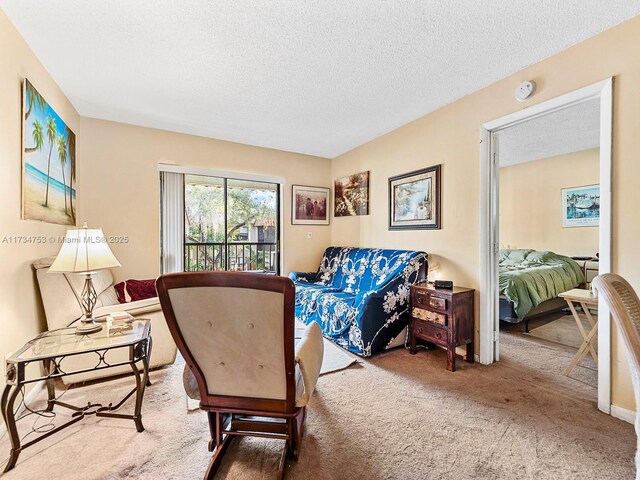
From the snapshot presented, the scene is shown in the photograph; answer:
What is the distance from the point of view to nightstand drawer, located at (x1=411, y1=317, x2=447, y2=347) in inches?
100

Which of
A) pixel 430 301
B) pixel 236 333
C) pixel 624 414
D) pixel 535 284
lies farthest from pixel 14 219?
pixel 535 284

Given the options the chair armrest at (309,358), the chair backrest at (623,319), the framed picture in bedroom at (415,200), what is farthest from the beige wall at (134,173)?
the chair backrest at (623,319)

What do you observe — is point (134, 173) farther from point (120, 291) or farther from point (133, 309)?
point (133, 309)

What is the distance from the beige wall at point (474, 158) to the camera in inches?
70.3

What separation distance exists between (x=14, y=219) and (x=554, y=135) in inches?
234

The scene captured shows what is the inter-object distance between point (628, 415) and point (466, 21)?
8.86 ft

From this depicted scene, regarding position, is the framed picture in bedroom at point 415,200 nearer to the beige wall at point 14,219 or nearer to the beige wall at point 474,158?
the beige wall at point 474,158

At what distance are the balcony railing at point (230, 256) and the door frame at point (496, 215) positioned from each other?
3.03 m

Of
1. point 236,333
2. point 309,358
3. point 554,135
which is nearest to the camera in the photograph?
point 236,333

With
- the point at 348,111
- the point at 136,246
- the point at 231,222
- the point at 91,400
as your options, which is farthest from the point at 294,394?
the point at 231,222

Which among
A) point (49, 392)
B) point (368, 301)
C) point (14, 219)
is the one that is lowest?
point (49, 392)

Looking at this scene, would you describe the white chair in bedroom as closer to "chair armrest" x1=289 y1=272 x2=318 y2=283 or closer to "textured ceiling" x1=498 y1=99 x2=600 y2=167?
"textured ceiling" x1=498 y1=99 x2=600 y2=167

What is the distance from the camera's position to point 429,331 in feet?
8.79

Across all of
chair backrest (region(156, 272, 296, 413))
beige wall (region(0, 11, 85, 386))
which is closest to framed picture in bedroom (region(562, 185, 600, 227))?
chair backrest (region(156, 272, 296, 413))
